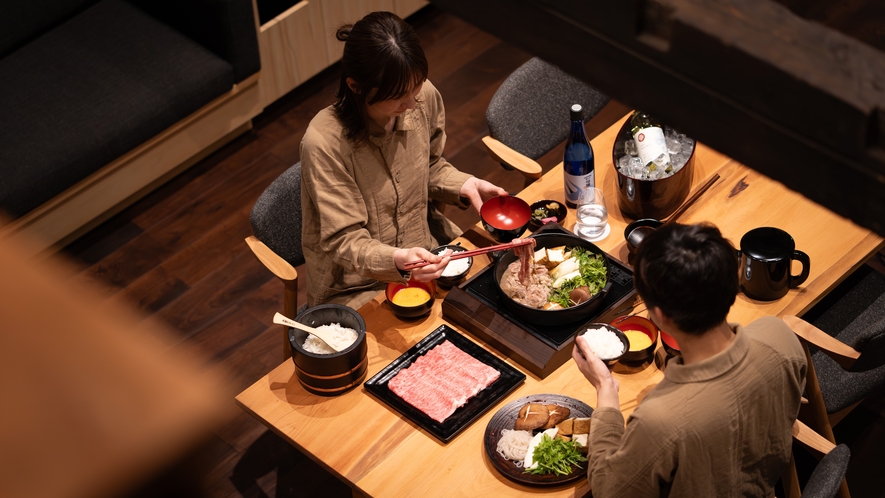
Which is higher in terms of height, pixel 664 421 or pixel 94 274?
pixel 664 421

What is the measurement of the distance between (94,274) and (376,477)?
2.44 m

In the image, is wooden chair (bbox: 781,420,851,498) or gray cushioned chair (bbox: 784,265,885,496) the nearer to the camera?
wooden chair (bbox: 781,420,851,498)

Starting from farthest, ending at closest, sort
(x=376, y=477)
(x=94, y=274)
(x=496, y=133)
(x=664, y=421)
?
(x=94, y=274) < (x=496, y=133) < (x=376, y=477) < (x=664, y=421)

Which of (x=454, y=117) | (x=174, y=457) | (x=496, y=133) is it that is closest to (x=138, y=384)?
(x=174, y=457)

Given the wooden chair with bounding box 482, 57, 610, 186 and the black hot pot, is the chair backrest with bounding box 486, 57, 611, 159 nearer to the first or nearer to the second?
the wooden chair with bounding box 482, 57, 610, 186

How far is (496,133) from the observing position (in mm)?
3199

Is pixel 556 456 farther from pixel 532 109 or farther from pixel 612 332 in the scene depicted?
pixel 532 109

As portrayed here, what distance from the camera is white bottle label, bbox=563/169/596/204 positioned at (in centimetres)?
272

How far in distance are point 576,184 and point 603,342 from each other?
0.63 m

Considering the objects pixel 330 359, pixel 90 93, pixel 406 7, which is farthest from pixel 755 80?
pixel 406 7

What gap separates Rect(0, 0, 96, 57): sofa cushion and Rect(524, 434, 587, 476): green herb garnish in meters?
3.42

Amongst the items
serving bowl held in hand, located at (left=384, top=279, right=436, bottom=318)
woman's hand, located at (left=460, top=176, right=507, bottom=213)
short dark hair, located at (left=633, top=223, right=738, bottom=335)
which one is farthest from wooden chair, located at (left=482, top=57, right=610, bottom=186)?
short dark hair, located at (left=633, top=223, right=738, bottom=335)

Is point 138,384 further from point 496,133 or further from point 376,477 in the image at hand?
point 496,133

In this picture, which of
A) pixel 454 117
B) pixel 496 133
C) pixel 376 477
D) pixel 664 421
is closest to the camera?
pixel 664 421
